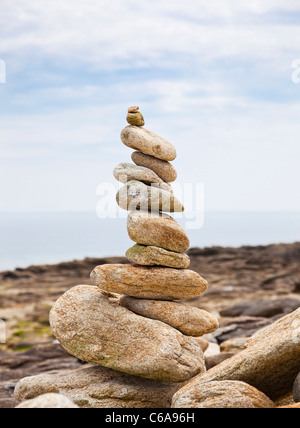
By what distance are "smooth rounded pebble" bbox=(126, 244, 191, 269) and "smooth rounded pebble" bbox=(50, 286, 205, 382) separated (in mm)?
1172

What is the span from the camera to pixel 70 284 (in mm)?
42938

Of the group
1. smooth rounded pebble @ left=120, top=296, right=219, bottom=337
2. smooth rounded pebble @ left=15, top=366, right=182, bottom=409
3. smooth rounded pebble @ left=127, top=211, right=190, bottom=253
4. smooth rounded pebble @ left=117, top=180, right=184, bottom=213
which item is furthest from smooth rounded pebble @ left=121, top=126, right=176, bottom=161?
smooth rounded pebble @ left=15, top=366, right=182, bottom=409

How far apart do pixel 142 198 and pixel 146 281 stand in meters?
1.84

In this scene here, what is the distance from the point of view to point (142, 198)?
38.5 feet

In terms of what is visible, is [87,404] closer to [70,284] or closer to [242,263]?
[70,284]

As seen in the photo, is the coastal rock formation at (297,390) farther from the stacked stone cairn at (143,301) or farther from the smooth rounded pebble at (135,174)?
the smooth rounded pebble at (135,174)

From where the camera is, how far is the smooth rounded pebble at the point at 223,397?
867 centimetres

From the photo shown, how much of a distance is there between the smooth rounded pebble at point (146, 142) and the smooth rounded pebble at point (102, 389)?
198 inches

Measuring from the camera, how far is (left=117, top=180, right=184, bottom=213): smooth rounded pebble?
38.5 ft

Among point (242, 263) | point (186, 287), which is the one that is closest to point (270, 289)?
point (242, 263)

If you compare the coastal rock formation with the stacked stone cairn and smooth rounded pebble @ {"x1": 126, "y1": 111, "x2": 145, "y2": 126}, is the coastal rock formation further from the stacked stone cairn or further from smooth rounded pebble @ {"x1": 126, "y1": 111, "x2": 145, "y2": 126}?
smooth rounded pebble @ {"x1": 126, "y1": 111, "x2": 145, "y2": 126}

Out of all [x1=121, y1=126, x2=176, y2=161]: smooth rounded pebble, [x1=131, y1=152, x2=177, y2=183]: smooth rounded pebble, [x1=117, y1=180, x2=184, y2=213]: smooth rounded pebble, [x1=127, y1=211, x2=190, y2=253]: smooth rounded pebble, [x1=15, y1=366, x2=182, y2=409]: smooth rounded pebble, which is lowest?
[x1=15, y1=366, x2=182, y2=409]: smooth rounded pebble
